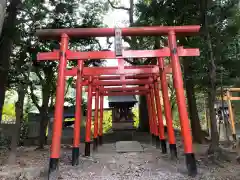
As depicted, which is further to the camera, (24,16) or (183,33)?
(24,16)

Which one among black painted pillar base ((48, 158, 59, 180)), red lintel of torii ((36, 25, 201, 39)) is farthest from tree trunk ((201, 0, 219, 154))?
black painted pillar base ((48, 158, 59, 180))

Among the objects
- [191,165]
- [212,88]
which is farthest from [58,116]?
[212,88]

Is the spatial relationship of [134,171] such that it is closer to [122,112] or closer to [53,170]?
[53,170]

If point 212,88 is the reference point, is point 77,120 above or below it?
below

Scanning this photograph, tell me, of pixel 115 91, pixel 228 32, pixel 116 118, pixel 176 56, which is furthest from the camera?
pixel 116 118

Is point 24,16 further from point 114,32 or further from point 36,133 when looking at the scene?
point 36,133

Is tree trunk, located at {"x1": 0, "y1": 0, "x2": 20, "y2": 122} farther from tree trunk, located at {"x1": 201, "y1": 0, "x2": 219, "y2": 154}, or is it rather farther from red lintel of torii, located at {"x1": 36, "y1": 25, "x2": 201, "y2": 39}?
tree trunk, located at {"x1": 201, "y1": 0, "x2": 219, "y2": 154}

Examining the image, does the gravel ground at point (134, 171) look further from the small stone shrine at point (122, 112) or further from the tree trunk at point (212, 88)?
the small stone shrine at point (122, 112)

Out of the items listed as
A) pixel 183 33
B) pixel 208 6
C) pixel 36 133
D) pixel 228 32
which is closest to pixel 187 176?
pixel 183 33

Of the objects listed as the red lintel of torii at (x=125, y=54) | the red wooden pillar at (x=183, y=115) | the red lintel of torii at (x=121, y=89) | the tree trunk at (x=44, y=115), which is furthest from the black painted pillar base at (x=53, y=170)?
the red lintel of torii at (x=121, y=89)

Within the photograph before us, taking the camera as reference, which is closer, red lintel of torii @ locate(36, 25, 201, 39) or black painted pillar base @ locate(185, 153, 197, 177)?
black painted pillar base @ locate(185, 153, 197, 177)

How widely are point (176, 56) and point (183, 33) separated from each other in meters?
0.67

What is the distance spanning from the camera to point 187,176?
4656 millimetres

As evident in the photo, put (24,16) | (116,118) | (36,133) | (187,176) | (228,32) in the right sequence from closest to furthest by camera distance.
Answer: (187,176) < (228,32) < (24,16) < (116,118) < (36,133)
